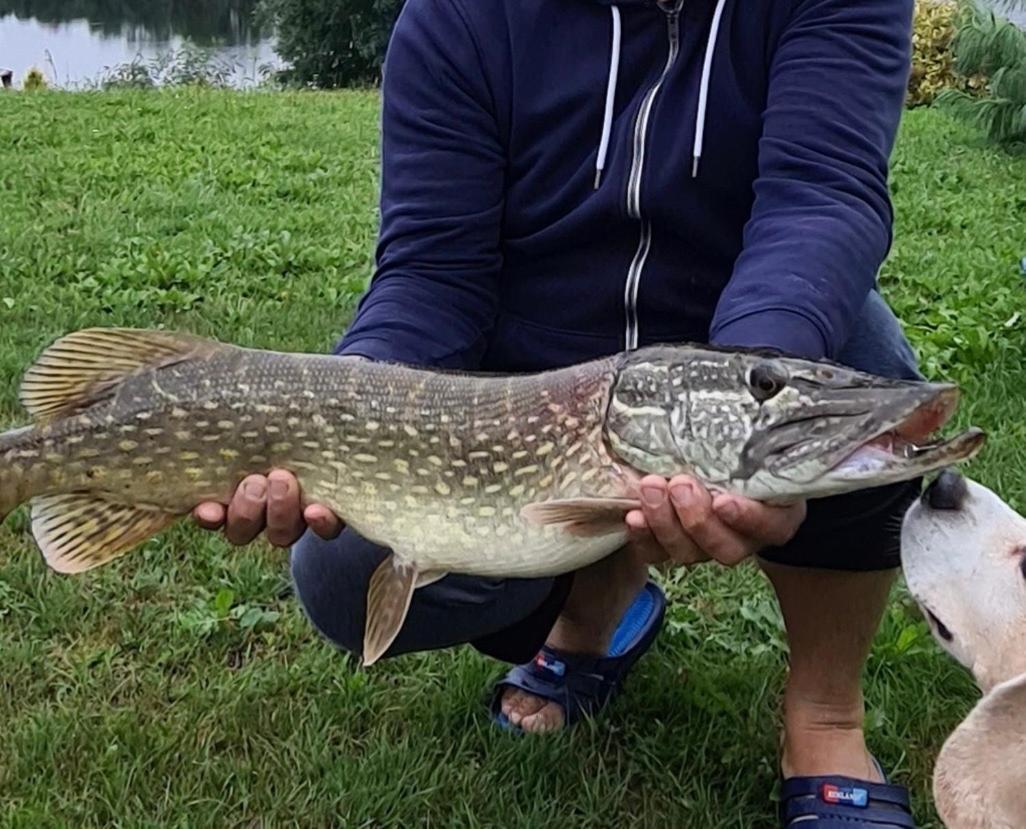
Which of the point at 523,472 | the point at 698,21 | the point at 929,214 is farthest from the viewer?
the point at 929,214

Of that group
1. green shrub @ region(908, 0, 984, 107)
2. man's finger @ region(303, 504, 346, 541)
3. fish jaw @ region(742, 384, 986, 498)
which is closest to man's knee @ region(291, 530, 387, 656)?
man's finger @ region(303, 504, 346, 541)

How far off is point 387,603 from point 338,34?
2631 centimetres

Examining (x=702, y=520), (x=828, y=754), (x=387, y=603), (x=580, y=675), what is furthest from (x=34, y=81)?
(x=702, y=520)

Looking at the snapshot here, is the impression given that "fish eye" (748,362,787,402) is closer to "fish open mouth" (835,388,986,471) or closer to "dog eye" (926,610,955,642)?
"fish open mouth" (835,388,986,471)

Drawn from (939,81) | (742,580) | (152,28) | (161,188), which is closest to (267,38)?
(152,28)

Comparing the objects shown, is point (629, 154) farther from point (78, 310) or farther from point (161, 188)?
point (161, 188)

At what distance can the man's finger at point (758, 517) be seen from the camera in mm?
1763

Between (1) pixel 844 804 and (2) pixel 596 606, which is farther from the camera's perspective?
(2) pixel 596 606

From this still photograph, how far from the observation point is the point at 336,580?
7.27 feet

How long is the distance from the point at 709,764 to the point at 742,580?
25.3 inches

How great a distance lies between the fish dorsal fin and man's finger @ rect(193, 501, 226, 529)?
222 mm

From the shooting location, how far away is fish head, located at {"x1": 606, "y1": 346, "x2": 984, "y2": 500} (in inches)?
65.7

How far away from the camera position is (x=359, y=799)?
7.52 feet

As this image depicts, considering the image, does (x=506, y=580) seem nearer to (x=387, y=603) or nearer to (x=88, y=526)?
(x=387, y=603)
